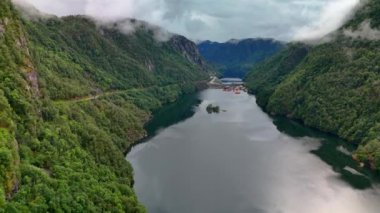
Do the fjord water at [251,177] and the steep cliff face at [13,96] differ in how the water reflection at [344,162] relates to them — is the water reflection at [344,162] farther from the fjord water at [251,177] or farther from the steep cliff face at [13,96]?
the steep cliff face at [13,96]

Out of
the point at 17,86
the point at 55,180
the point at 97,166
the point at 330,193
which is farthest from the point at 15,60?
the point at 330,193

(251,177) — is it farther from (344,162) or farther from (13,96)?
(13,96)

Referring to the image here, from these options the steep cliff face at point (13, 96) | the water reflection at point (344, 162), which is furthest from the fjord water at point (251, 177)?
the steep cliff face at point (13, 96)

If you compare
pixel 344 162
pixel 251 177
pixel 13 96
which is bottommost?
pixel 344 162

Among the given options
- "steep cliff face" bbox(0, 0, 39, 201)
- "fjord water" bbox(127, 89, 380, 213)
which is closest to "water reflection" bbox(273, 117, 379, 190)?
"fjord water" bbox(127, 89, 380, 213)

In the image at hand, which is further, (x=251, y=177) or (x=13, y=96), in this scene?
(x=251, y=177)

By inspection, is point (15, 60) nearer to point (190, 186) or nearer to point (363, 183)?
point (190, 186)

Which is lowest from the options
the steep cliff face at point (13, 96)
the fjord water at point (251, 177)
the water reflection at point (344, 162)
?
the water reflection at point (344, 162)

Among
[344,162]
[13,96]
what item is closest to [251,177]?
[344,162]
